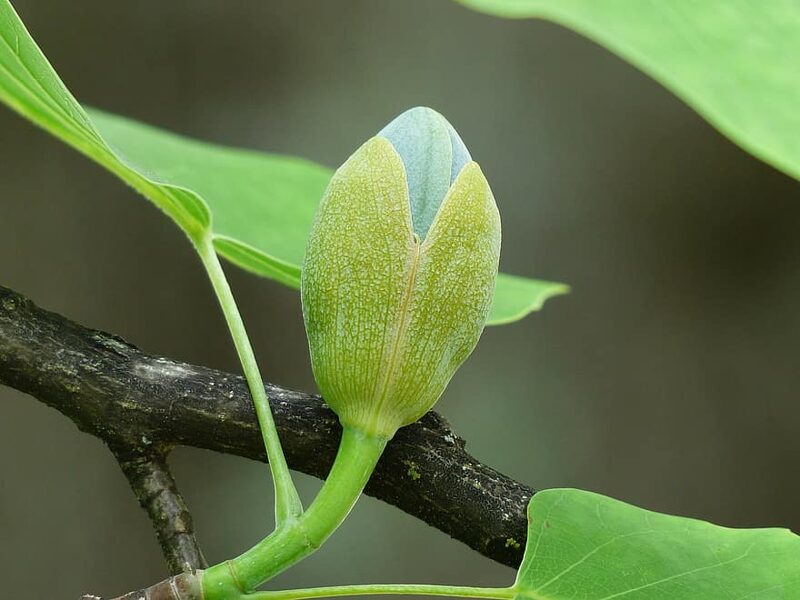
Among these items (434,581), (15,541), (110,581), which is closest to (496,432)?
(434,581)

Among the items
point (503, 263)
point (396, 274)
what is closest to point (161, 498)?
point (396, 274)

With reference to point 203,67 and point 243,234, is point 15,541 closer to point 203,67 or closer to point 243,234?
point 203,67

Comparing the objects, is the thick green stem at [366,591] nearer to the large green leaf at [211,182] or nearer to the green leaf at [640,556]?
the green leaf at [640,556]

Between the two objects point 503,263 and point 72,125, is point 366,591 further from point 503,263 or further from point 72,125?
point 503,263

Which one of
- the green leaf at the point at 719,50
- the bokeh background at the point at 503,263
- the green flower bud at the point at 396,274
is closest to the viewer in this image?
the green leaf at the point at 719,50

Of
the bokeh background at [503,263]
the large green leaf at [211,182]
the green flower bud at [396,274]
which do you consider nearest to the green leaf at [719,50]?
the green flower bud at [396,274]

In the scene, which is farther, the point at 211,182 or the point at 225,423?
the point at 211,182
